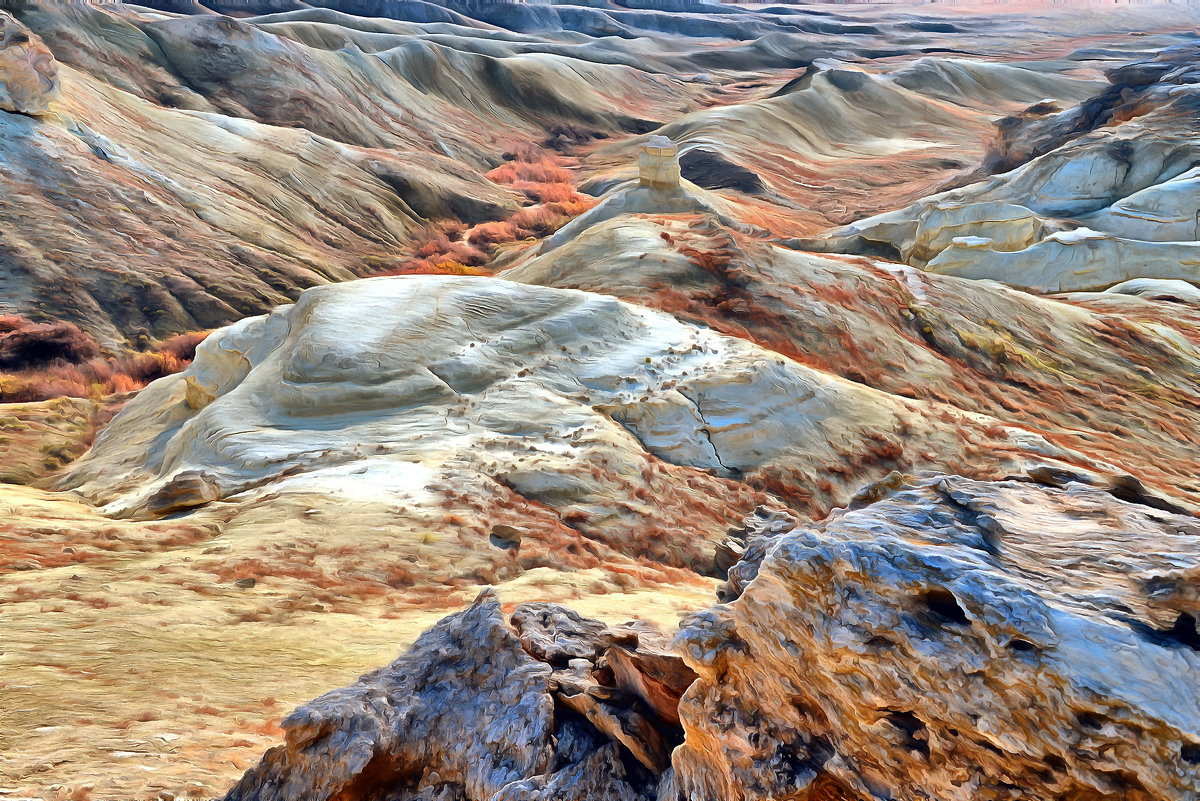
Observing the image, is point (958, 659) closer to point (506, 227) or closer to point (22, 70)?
point (22, 70)

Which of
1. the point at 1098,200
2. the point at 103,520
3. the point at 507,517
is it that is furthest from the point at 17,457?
the point at 1098,200

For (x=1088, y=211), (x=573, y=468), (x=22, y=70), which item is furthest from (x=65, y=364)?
(x=1088, y=211)

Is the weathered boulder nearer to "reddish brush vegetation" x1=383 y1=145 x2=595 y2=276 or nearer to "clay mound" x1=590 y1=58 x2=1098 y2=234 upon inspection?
"reddish brush vegetation" x1=383 y1=145 x2=595 y2=276

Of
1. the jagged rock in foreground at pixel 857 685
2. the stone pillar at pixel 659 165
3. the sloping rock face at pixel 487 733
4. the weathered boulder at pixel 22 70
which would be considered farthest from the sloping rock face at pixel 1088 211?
the weathered boulder at pixel 22 70

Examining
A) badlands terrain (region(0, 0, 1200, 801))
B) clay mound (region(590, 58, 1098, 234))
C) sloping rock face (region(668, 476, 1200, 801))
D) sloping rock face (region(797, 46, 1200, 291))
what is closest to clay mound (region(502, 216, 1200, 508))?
badlands terrain (region(0, 0, 1200, 801))

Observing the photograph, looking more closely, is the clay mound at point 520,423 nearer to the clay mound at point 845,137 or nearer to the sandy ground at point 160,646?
the sandy ground at point 160,646

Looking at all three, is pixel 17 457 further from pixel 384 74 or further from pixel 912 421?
pixel 384 74
